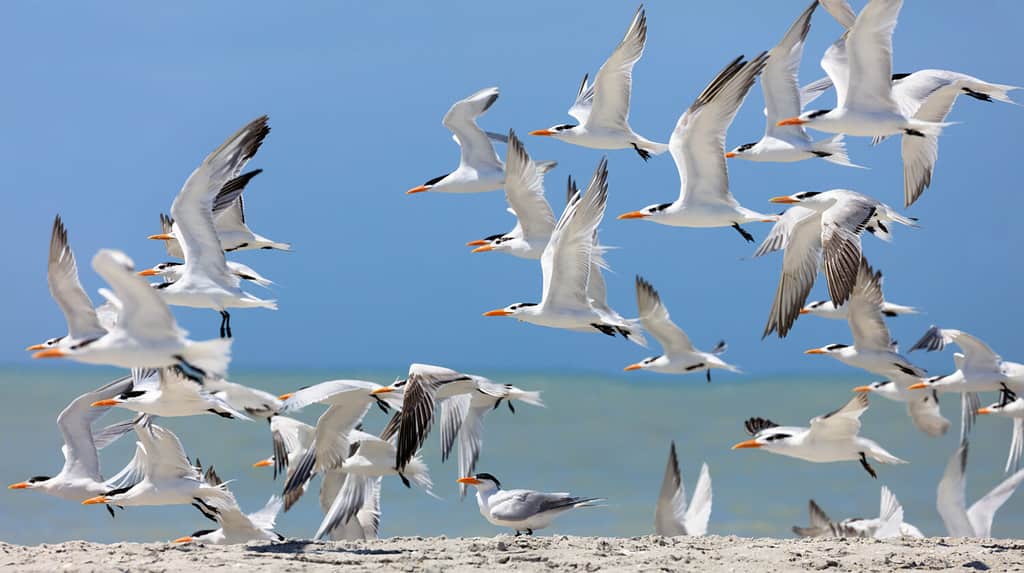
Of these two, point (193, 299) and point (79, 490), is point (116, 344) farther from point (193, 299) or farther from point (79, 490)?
point (79, 490)

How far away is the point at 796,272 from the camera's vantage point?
32.4 feet

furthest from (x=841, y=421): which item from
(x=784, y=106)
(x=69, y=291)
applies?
(x=69, y=291)

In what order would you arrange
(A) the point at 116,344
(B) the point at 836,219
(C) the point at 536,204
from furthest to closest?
(C) the point at 536,204 → (B) the point at 836,219 → (A) the point at 116,344

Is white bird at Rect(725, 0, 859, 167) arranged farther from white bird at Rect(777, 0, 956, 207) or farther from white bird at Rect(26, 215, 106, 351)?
white bird at Rect(26, 215, 106, 351)

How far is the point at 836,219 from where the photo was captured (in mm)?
8922

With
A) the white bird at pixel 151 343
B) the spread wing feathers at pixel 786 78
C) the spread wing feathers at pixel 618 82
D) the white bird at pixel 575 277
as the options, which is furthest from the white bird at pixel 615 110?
the white bird at pixel 151 343

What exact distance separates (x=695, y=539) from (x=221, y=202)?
5010 millimetres

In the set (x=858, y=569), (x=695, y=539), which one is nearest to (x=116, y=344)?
(x=695, y=539)

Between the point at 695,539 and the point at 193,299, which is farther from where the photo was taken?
the point at 193,299

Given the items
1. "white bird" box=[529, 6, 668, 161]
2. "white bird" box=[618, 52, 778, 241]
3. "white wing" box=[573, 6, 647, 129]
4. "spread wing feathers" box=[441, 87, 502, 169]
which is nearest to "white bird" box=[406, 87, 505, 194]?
"spread wing feathers" box=[441, 87, 502, 169]

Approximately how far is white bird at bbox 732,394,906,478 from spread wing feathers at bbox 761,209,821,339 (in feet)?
3.75

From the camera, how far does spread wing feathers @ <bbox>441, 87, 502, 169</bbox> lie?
1162cm

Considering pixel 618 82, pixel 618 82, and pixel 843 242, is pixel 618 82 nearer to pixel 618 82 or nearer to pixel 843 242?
pixel 618 82

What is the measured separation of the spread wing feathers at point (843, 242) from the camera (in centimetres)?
871
